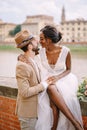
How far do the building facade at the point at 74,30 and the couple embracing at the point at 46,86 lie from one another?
68.3 meters

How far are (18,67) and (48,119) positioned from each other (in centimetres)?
43

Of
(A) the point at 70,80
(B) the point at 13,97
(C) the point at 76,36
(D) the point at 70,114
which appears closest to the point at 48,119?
(D) the point at 70,114

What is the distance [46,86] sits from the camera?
1904 millimetres

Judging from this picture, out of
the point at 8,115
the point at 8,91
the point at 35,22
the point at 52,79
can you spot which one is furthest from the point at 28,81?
the point at 35,22

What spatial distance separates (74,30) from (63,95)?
229 feet

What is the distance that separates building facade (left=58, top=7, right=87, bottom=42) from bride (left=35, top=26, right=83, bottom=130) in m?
68.3

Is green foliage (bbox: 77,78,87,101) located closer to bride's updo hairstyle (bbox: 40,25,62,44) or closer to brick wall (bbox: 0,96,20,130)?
bride's updo hairstyle (bbox: 40,25,62,44)

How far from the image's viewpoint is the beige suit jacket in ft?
6.07

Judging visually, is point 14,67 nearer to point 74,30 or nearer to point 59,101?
point 59,101

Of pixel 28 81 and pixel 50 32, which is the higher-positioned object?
pixel 50 32

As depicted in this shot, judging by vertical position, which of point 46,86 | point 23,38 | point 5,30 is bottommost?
point 5,30

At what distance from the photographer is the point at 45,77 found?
2.05 metres

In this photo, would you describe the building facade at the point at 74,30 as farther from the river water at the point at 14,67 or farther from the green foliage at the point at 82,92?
the green foliage at the point at 82,92

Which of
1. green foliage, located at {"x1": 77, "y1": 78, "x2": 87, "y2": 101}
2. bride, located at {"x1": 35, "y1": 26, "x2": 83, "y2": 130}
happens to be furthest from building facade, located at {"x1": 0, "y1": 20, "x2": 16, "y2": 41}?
bride, located at {"x1": 35, "y1": 26, "x2": 83, "y2": 130}
